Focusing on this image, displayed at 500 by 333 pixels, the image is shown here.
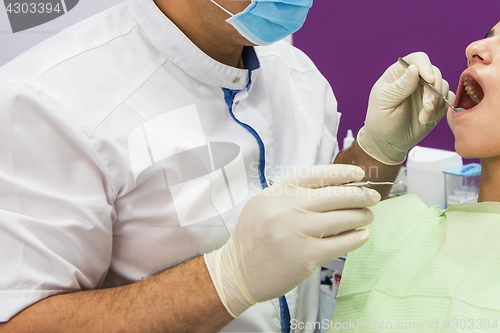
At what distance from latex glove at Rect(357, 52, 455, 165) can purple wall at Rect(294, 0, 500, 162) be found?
74 centimetres

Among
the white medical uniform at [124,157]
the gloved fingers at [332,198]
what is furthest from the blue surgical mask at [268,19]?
the gloved fingers at [332,198]

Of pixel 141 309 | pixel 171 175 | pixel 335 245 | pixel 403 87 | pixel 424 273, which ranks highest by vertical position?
pixel 403 87

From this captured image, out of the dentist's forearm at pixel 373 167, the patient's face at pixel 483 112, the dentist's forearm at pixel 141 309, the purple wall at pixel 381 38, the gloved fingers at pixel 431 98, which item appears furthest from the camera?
the purple wall at pixel 381 38

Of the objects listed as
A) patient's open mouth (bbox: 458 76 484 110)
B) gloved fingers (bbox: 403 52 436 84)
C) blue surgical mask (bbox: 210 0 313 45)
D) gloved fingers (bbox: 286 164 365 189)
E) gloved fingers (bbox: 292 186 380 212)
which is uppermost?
blue surgical mask (bbox: 210 0 313 45)

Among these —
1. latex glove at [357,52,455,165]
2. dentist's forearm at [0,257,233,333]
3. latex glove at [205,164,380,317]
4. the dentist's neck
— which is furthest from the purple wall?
dentist's forearm at [0,257,233,333]

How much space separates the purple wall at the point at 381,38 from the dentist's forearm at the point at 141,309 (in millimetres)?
1588

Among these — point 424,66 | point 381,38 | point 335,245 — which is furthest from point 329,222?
point 381,38

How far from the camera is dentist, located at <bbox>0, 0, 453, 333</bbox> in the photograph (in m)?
0.90

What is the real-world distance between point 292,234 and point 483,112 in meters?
0.61

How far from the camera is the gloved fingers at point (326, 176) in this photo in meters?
0.92

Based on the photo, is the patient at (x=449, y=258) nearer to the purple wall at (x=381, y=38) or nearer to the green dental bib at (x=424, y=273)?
the green dental bib at (x=424, y=273)

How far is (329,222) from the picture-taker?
0.89m

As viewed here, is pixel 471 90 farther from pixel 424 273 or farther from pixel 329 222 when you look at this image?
pixel 329 222

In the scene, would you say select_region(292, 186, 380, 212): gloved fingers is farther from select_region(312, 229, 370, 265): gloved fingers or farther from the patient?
the patient
